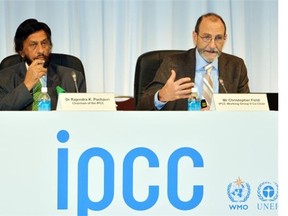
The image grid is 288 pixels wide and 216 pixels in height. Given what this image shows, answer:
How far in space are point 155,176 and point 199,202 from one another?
0.22m

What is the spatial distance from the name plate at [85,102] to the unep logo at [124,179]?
172 mm

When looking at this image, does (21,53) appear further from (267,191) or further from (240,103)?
(267,191)

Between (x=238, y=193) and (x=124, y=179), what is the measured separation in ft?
1.65

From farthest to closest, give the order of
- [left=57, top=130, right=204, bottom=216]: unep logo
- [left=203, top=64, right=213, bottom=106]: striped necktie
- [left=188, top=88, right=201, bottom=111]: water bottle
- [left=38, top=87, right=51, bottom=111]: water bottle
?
[left=203, top=64, right=213, bottom=106]: striped necktie
[left=188, top=88, right=201, bottom=111]: water bottle
[left=38, top=87, right=51, bottom=111]: water bottle
[left=57, top=130, right=204, bottom=216]: unep logo

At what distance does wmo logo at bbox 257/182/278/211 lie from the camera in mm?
2812

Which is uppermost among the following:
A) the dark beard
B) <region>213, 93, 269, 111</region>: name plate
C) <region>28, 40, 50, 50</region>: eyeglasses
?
<region>28, 40, 50, 50</region>: eyeglasses

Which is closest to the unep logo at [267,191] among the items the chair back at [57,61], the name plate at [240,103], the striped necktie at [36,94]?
the name plate at [240,103]

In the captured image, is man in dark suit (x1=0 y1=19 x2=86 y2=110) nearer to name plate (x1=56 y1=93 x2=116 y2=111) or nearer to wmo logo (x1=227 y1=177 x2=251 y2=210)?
name plate (x1=56 y1=93 x2=116 y2=111)

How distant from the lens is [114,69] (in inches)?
212

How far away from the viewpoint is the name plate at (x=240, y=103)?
3.01 m

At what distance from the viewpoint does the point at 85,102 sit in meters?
2.96

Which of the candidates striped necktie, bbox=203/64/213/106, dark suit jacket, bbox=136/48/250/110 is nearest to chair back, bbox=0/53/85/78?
dark suit jacket, bbox=136/48/250/110

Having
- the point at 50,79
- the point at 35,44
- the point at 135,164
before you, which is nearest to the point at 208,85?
the point at 50,79

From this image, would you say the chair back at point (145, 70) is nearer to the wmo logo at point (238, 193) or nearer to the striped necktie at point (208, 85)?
the striped necktie at point (208, 85)
